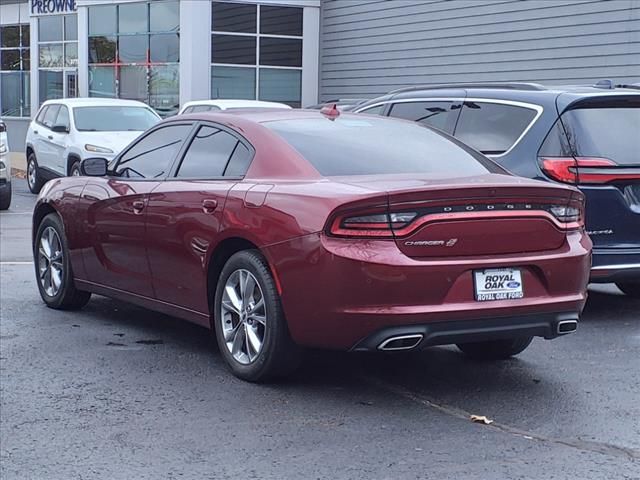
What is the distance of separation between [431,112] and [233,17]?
61.9 ft

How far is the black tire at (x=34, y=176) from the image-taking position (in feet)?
67.4

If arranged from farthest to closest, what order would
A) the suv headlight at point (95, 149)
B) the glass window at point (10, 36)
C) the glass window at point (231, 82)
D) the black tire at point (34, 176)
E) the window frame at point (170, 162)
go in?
the glass window at point (10, 36), the glass window at point (231, 82), the black tire at point (34, 176), the suv headlight at point (95, 149), the window frame at point (170, 162)

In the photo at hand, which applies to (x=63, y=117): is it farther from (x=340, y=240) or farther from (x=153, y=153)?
(x=340, y=240)

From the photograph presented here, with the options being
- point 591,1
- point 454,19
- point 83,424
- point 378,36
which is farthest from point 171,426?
point 378,36

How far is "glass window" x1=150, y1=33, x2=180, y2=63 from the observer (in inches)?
1074

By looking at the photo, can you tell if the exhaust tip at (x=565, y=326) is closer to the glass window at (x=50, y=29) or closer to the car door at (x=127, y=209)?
the car door at (x=127, y=209)

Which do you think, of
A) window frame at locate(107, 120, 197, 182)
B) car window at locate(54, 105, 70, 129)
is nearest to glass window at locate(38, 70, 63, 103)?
→ car window at locate(54, 105, 70, 129)

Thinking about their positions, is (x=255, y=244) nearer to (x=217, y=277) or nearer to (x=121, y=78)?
(x=217, y=277)

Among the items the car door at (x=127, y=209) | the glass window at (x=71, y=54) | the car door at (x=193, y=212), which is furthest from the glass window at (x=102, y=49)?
the car door at (x=193, y=212)

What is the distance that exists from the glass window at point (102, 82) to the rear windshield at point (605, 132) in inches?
904

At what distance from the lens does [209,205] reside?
6.37 m

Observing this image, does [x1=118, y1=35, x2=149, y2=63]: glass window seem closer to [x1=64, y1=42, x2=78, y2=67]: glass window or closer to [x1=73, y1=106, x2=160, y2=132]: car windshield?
[x1=64, y1=42, x2=78, y2=67]: glass window

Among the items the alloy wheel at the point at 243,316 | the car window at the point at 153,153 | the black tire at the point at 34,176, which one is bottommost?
the black tire at the point at 34,176

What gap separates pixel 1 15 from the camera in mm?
37688
